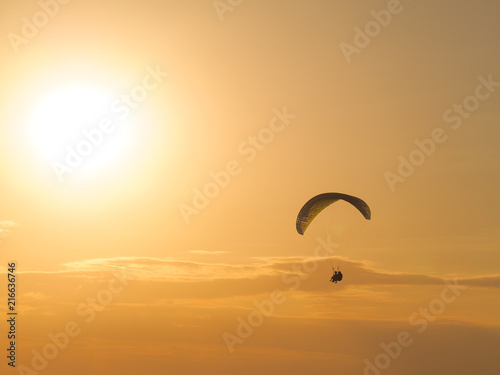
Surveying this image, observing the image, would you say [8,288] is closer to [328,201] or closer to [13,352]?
[13,352]

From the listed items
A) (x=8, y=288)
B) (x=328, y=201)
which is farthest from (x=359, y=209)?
(x=8, y=288)

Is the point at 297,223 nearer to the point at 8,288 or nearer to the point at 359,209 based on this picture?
the point at 359,209

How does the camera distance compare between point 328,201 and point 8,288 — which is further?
point 328,201

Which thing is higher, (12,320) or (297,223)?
(297,223)
